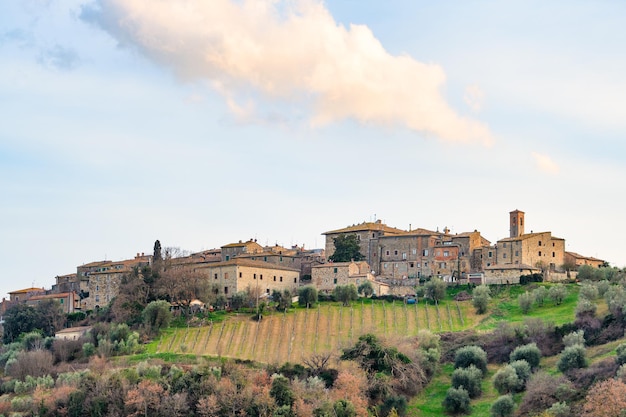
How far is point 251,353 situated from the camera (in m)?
69.4

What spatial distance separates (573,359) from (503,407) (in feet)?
19.0

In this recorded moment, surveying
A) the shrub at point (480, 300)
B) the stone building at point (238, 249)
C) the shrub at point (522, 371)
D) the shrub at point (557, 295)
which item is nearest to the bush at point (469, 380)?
the shrub at point (522, 371)

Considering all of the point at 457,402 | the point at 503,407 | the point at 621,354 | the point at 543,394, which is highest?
the point at 621,354

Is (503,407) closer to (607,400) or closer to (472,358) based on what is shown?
(607,400)

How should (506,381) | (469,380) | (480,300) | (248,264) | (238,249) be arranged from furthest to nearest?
1. (238,249)
2. (248,264)
3. (480,300)
4. (469,380)
5. (506,381)

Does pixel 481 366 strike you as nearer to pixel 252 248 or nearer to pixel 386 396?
pixel 386 396

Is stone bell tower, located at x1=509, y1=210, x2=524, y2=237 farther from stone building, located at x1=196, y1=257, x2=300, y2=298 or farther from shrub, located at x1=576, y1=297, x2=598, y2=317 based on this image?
shrub, located at x1=576, y1=297, x2=598, y2=317

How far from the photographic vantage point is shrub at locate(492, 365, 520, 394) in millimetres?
55031

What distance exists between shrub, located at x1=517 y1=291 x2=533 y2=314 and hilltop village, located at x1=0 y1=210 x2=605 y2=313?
Answer: 750 centimetres

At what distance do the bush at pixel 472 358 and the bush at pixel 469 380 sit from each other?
186 cm

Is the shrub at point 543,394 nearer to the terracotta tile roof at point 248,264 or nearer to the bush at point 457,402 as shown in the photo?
the bush at point 457,402

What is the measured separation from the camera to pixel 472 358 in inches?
2360

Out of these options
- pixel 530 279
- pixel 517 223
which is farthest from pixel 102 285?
pixel 530 279

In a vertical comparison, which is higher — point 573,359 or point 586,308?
point 586,308
